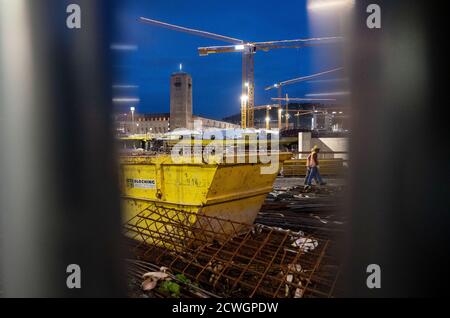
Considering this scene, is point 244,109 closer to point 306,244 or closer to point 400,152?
point 306,244

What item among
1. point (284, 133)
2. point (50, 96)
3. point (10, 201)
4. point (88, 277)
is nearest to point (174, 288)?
point (88, 277)

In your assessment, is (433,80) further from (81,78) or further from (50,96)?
(50,96)

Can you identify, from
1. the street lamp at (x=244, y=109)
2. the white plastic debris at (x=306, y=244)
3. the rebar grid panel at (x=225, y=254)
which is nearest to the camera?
the rebar grid panel at (x=225, y=254)

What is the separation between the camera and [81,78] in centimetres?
153

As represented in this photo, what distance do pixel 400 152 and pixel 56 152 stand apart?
1.77 m

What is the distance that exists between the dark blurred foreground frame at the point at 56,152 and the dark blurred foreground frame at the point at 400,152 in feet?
4.18

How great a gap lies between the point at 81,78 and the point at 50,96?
→ 0.69 ft

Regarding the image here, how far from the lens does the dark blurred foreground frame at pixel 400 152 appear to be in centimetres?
139
